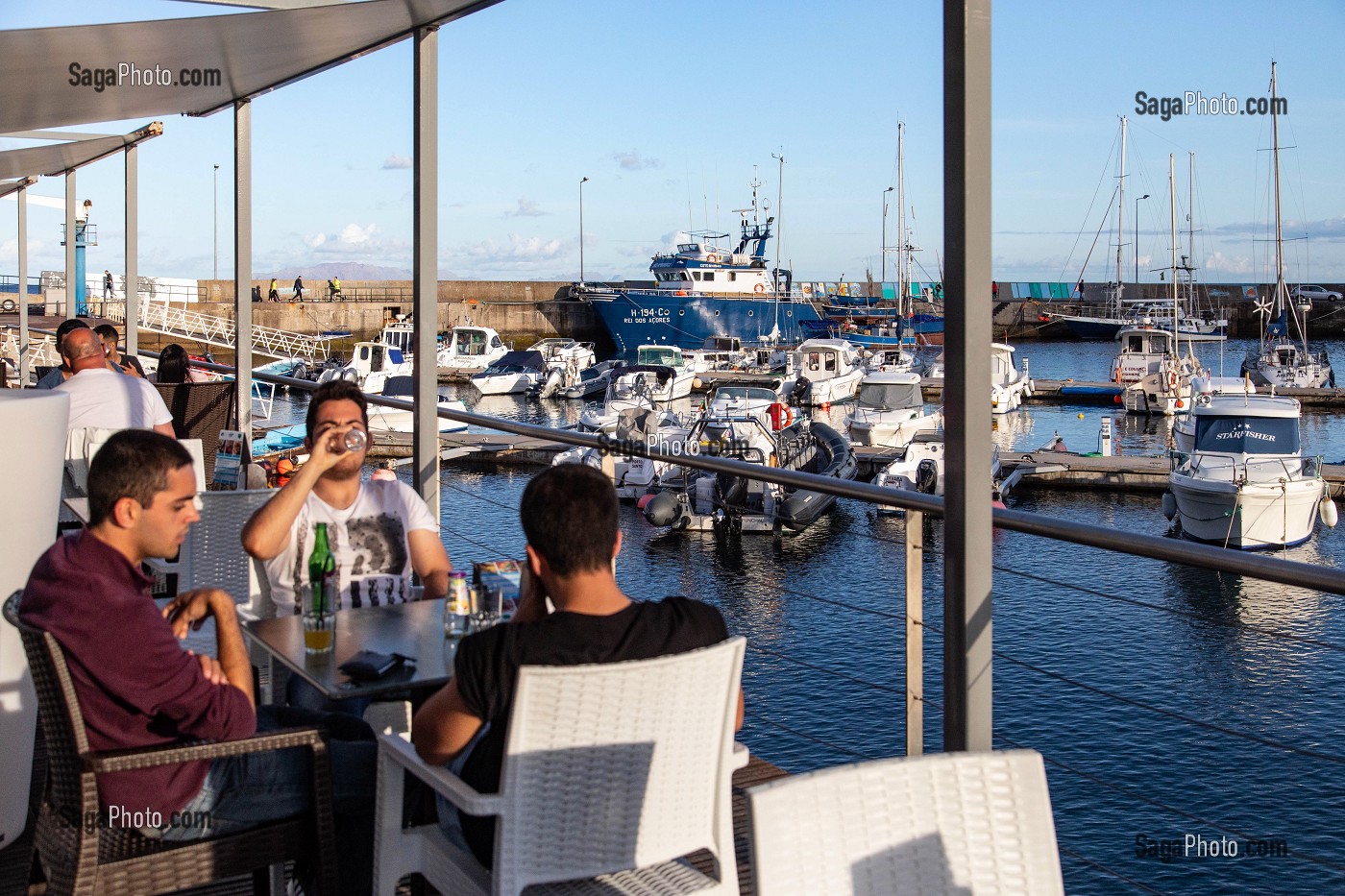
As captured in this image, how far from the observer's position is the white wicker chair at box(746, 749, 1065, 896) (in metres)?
1.58

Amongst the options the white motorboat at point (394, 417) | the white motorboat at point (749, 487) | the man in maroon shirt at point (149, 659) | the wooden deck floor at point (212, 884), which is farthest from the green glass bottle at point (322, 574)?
the white motorboat at point (394, 417)

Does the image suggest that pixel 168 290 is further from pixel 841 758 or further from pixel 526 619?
pixel 526 619

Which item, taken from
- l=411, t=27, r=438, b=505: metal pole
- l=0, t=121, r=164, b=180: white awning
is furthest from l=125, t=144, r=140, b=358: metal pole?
l=411, t=27, r=438, b=505: metal pole

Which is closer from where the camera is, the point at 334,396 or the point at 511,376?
the point at 334,396

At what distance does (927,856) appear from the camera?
170 cm

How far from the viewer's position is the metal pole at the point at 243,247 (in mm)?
6512

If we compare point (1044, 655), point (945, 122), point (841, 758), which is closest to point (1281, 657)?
point (1044, 655)

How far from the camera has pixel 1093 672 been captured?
17.2 meters

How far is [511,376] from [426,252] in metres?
45.2

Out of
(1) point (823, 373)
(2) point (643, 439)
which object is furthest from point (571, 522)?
(1) point (823, 373)

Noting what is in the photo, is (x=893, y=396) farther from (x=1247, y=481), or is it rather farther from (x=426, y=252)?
(x=426, y=252)

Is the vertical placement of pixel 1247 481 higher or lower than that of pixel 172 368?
lower

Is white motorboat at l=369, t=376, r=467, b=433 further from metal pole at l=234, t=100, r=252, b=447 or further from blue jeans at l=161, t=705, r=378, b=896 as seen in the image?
blue jeans at l=161, t=705, r=378, b=896

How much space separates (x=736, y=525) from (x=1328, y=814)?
16.7 meters
